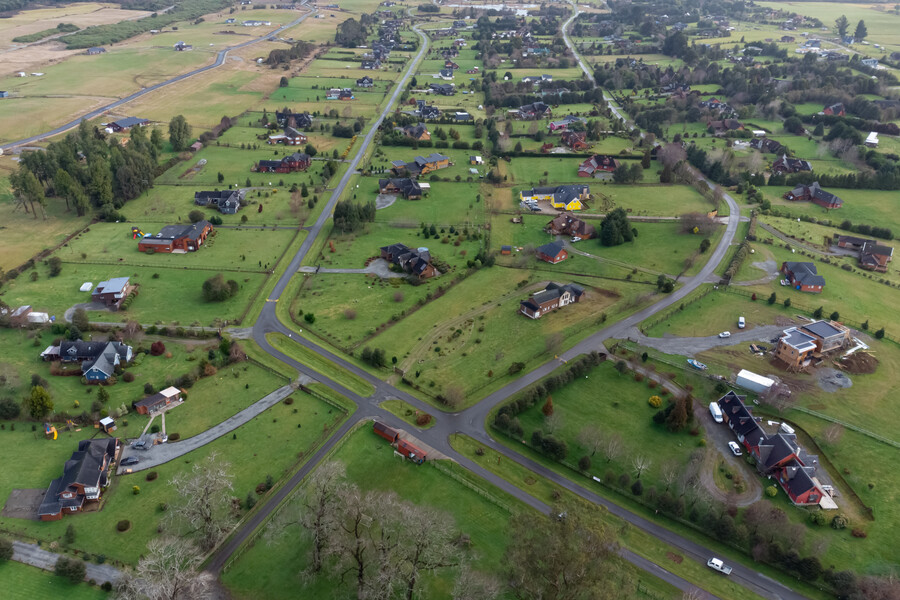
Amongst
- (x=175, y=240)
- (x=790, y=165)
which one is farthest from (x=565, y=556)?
(x=790, y=165)

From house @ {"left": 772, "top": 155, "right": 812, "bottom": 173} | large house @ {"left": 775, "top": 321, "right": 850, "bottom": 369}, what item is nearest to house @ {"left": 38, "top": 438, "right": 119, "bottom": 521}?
large house @ {"left": 775, "top": 321, "right": 850, "bottom": 369}

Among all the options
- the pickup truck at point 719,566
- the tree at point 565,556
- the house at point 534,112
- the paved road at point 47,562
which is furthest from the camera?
the house at point 534,112

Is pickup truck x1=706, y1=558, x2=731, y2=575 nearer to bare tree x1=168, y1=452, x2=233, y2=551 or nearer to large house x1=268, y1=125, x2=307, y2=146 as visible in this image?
bare tree x1=168, y1=452, x2=233, y2=551

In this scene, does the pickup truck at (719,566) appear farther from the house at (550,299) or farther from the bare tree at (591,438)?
the house at (550,299)

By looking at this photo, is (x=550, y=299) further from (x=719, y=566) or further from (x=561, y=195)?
(x=719, y=566)

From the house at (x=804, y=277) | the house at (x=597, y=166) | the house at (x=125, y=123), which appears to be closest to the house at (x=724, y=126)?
the house at (x=597, y=166)
